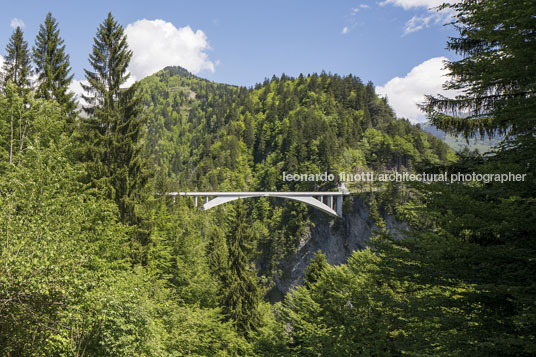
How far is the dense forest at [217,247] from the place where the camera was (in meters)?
4.10

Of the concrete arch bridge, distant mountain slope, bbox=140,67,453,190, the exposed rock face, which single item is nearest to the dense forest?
the concrete arch bridge

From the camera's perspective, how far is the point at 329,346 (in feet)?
33.0

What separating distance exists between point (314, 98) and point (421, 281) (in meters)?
86.7

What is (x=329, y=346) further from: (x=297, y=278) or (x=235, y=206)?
(x=297, y=278)

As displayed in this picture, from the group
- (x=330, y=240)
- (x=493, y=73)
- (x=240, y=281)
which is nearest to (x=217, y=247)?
(x=240, y=281)

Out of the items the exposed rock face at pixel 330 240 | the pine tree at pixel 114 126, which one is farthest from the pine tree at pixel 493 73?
the exposed rock face at pixel 330 240

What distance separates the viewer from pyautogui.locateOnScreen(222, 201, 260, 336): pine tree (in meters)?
19.1

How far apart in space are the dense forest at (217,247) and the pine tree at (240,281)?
3.7 inches

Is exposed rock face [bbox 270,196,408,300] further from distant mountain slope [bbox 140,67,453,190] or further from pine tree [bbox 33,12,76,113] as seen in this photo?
pine tree [bbox 33,12,76,113]

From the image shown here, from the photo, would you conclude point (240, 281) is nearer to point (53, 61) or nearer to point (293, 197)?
point (53, 61)

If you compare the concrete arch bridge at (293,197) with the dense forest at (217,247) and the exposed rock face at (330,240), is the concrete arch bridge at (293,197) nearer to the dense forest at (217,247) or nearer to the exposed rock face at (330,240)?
the exposed rock face at (330,240)

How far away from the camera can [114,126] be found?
13.5 m

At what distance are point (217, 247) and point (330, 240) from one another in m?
33.3

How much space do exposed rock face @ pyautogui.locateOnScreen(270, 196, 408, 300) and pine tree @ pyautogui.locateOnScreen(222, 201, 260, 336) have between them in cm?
2965
